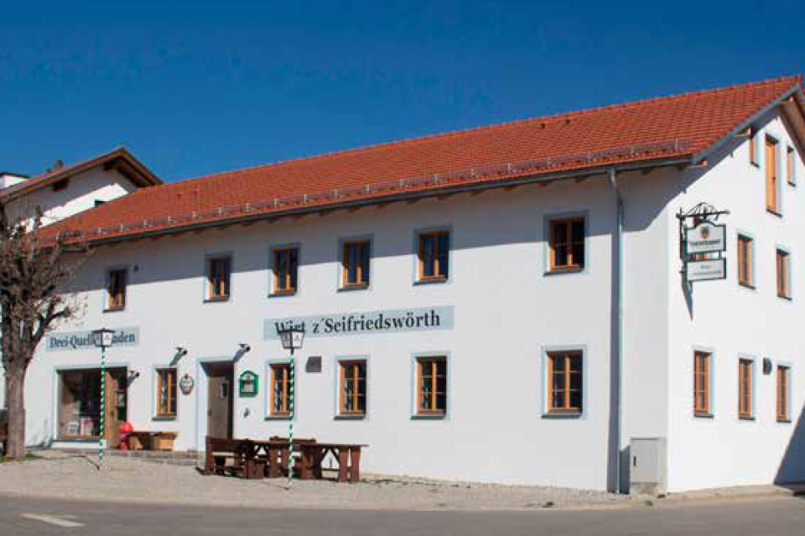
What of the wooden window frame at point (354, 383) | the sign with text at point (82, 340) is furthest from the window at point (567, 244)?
the sign with text at point (82, 340)

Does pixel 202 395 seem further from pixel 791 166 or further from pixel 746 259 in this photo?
pixel 791 166

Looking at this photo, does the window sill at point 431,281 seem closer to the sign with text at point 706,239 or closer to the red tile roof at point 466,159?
the red tile roof at point 466,159

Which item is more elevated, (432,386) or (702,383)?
(702,383)

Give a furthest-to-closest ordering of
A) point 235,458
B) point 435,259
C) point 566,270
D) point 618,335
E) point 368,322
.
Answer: point 368,322, point 435,259, point 235,458, point 566,270, point 618,335

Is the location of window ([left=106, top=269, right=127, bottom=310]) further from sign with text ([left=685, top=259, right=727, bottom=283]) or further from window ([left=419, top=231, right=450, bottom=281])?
sign with text ([left=685, top=259, right=727, bottom=283])

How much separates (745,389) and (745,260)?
2576 mm

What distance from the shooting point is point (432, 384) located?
25203 mm

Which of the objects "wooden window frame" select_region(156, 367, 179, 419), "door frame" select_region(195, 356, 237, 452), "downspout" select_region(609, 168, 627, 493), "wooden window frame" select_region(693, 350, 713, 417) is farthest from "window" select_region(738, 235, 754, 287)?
"wooden window frame" select_region(156, 367, 179, 419)

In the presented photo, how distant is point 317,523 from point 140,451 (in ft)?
45.9

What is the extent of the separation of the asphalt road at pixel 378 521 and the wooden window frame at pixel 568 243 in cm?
553

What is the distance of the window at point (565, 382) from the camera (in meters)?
23.1

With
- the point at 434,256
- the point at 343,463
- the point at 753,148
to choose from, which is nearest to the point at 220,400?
the point at 343,463

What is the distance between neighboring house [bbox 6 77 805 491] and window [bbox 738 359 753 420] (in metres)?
0.05

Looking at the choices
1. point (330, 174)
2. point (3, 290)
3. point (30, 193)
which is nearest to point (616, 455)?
point (330, 174)
